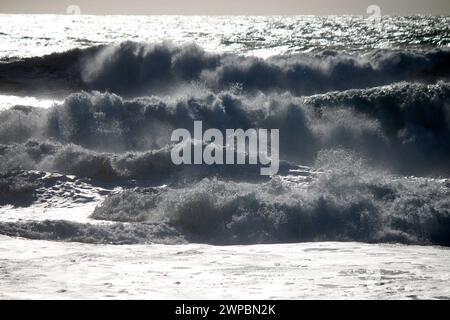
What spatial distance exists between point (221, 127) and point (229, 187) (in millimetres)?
5481

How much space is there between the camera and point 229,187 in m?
9.98

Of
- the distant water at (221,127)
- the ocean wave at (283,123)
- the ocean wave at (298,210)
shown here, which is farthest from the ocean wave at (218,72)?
the ocean wave at (298,210)

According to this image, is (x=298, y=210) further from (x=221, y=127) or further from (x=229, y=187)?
(x=221, y=127)

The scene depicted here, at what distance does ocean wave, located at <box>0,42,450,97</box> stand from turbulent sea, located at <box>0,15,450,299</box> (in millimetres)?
66

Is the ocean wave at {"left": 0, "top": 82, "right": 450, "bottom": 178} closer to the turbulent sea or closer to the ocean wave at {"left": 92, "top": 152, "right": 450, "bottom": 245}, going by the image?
the turbulent sea

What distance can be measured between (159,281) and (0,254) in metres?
2.00

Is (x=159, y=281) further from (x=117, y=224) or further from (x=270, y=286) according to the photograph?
(x=117, y=224)

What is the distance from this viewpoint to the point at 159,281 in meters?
6.54

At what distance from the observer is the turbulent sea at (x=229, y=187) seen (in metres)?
6.82

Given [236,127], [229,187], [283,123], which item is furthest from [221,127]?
[229,187]

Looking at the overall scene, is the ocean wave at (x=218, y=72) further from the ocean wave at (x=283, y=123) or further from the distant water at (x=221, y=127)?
the ocean wave at (x=283, y=123)

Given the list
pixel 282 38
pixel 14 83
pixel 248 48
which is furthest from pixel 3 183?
pixel 282 38

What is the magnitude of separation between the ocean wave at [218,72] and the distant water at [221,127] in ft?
0.18

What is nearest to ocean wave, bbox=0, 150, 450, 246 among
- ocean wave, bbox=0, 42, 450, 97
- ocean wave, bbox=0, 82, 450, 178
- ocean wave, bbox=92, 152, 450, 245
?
ocean wave, bbox=92, 152, 450, 245
